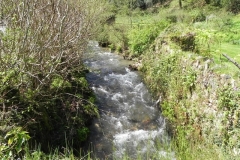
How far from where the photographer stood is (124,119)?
392 inches

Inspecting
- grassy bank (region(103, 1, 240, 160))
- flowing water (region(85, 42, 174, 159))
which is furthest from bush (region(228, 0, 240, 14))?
flowing water (region(85, 42, 174, 159))

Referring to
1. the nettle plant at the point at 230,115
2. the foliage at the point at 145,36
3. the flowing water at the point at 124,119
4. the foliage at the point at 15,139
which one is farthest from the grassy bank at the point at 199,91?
the foliage at the point at 15,139

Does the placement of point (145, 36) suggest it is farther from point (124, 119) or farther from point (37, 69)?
point (37, 69)

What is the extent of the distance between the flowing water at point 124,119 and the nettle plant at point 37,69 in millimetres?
1107

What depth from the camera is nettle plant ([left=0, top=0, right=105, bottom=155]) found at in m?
5.22

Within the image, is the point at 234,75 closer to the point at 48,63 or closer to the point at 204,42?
the point at 204,42

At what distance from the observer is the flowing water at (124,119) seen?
789cm

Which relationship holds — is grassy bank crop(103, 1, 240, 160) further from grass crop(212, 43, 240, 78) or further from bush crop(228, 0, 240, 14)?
bush crop(228, 0, 240, 14)

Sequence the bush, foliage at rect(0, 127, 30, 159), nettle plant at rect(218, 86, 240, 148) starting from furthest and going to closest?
1. the bush
2. nettle plant at rect(218, 86, 240, 148)
3. foliage at rect(0, 127, 30, 159)

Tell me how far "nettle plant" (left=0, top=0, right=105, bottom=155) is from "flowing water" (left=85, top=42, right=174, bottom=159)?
43.6 inches

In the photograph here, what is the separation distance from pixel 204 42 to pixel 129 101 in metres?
4.74

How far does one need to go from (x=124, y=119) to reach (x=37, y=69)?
4.91 metres

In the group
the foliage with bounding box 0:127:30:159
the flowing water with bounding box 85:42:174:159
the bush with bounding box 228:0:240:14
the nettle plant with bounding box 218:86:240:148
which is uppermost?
the bush with bounding box 228:0:240:14

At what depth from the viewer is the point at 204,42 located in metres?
10.4
